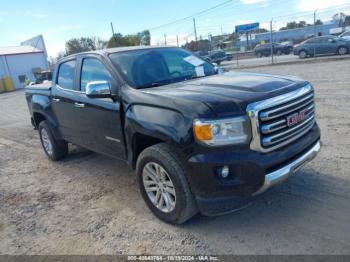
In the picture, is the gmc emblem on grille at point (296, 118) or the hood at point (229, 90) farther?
the gmc emblem on grille at point (296, 118)

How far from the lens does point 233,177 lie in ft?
9.84

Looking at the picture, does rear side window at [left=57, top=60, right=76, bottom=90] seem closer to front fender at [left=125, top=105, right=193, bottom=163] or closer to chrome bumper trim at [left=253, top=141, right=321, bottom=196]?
front fender at [left=125, top=105, right=193, bottom=163]

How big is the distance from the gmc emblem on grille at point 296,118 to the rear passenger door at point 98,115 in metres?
1.90

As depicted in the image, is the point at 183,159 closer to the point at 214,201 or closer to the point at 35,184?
the point at 214,201

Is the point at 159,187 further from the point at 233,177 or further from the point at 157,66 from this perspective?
the point at 157,66

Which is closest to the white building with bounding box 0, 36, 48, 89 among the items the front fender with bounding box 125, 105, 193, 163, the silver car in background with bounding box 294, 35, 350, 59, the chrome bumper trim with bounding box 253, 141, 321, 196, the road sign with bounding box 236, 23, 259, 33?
the road sign with bounding box 236, 23, 259, 33

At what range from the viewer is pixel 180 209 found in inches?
128

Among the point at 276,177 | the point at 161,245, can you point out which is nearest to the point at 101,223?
the point at 161,245

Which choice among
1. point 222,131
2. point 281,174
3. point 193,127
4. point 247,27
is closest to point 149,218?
point 193,127

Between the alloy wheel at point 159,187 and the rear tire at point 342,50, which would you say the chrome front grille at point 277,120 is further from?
the rear tire at point 342,50

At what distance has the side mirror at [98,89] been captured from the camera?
3807 millimetres

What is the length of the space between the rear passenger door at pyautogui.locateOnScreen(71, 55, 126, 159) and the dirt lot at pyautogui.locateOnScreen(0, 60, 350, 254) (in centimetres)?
66

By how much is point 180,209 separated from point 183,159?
1.72 ft

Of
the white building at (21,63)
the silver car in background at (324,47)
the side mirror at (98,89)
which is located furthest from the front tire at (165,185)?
the white building at (21,63)
